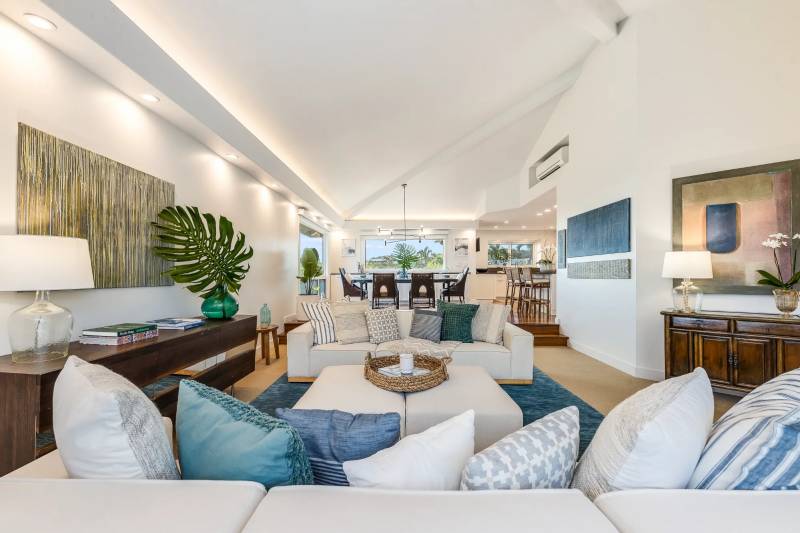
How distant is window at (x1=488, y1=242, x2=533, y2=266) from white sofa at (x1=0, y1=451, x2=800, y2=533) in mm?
10741

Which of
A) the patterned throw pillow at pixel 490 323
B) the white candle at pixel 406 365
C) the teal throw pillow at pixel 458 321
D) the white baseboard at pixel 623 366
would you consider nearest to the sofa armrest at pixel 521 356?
the patterned throw pillow at pixel 490 323

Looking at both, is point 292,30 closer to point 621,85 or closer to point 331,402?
point 331,402

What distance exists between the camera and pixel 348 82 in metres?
3.55

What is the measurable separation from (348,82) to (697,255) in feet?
11.6

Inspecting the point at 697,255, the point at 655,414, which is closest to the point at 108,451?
the point at 655,414

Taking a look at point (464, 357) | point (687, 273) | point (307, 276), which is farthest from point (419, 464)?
point (307, 276)

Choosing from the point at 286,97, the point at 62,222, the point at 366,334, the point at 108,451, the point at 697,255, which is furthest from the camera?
the point at 366,334

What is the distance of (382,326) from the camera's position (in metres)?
3.81

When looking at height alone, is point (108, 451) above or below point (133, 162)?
below

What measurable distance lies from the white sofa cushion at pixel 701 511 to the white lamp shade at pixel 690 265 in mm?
3090

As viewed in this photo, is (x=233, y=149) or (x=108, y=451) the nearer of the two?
(x=108, y=451)

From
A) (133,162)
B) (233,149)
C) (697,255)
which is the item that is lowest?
(697,255)

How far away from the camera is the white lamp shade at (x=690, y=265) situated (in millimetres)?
3227

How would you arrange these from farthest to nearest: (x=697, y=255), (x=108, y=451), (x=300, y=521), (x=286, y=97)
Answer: (x=286, y=97) → (x=697, y=255) → (x=108, y=451) → (x=300, y=521)
